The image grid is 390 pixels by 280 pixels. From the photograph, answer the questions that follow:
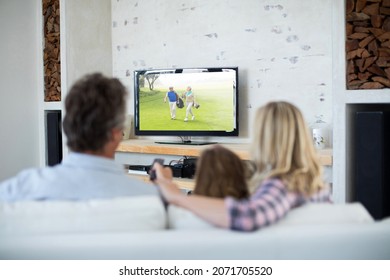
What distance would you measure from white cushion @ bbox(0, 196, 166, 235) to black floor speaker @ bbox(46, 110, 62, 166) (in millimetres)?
4084

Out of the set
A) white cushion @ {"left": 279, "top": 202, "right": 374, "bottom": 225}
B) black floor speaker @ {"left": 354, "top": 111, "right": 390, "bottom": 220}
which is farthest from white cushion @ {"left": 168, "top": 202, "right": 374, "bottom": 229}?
black floor speaker @ {"left": 354, "top": 111, "right": 390, "bottom": 220}

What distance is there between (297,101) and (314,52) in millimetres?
426

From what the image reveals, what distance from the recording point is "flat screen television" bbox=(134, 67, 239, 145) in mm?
4652

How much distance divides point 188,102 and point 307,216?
11.4 feet

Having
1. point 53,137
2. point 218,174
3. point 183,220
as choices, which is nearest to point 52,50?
point 53,137

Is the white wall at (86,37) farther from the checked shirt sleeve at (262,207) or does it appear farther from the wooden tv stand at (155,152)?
the checked shirt sleeve at (262,207)

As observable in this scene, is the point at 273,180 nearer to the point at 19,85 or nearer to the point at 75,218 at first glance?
the point at 75,218

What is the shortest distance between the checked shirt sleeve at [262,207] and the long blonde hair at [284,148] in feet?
0.20

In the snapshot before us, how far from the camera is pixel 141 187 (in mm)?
1564

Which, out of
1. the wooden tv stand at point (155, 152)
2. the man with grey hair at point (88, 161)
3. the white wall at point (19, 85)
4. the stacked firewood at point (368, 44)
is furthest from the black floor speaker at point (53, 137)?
the man with grey hair at point (88, 161)

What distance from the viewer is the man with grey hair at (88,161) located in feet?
5.02

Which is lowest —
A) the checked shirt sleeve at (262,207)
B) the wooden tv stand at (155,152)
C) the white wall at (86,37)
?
the wooden tv stand at (155,152)
